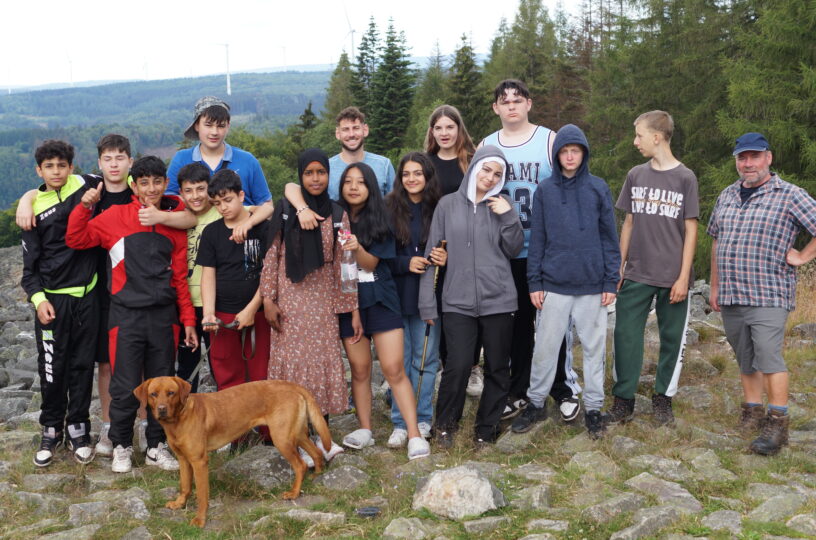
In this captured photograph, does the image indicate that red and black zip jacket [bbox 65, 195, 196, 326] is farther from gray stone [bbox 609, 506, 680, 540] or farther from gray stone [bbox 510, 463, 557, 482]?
gray stone [bbox 609, 506, 680, 540]

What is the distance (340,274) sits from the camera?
539 cm

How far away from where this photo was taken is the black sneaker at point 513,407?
625cm

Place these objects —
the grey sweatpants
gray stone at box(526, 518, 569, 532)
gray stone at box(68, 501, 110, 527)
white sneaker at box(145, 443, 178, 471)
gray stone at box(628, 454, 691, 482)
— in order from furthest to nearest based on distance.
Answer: the grey sweatpants → white sneaker at box(145, 443, 178, 471) → gray stone at box(628, 454, 691, 482) → gray stone at box(68, 501, 110, 527) → gray stone at box(526, 518, 569, 532)

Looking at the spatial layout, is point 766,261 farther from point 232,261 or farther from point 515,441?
point 232,261

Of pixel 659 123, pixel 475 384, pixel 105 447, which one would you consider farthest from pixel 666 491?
pixel 105 447

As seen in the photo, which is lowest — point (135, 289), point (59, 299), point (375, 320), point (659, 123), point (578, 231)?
point (375, 320)

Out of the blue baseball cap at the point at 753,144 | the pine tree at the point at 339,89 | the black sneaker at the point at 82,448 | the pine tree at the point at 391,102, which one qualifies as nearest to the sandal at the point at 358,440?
the black sneaker at the point at 82,448

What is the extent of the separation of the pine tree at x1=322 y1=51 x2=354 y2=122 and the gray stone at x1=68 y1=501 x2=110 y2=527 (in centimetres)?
6877

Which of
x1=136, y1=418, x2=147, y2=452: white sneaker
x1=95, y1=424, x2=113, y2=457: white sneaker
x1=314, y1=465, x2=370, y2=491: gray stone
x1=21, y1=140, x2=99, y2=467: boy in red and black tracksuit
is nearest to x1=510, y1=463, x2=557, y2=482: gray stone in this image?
x1=314, y1=465, x2=370, y2=491: gray stone

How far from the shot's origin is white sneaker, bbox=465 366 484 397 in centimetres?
714

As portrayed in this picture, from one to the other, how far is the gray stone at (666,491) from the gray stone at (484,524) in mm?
1013

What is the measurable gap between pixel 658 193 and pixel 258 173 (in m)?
3.29

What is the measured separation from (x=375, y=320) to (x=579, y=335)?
156 centimetres

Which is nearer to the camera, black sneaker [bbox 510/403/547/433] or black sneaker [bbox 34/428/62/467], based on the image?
black sneaker [bbox 34/428/62/467]
